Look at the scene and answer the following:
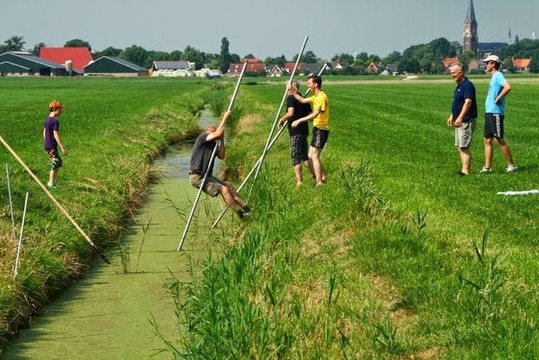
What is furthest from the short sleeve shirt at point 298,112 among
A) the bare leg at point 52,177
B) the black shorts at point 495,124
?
the bare leg at point 52,177

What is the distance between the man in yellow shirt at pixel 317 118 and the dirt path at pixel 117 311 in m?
2.60

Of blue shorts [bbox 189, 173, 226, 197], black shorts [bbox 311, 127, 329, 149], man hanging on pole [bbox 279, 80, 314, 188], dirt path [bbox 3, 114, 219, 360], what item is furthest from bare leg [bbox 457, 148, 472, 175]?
dirt path [bbox 3, 114, 219, 360]

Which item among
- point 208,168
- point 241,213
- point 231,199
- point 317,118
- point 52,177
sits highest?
point 317,118

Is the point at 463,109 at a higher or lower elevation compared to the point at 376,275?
higher

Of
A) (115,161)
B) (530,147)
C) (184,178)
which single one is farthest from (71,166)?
(530,147)

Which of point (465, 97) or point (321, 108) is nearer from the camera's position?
point (321, 108)

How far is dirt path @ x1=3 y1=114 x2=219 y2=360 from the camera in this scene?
29.4 feet

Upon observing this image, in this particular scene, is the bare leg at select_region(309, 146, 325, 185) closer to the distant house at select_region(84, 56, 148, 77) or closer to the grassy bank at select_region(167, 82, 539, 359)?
the grassy bank at select_region(167, 82, 539, 359)

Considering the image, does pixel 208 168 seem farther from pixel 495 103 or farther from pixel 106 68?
pixel 106 68

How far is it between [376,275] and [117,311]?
133 inches

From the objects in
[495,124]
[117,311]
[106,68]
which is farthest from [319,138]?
[106,68]

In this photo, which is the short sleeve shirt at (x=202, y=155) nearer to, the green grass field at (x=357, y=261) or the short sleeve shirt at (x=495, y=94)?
the green grass field at (x=357, y=261)

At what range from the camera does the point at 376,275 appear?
29.3ft

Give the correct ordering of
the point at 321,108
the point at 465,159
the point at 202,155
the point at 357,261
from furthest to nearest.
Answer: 1. the point at 465,159
2. the point at 321,108
3. the point at 202,155
4. the point at 357,261
